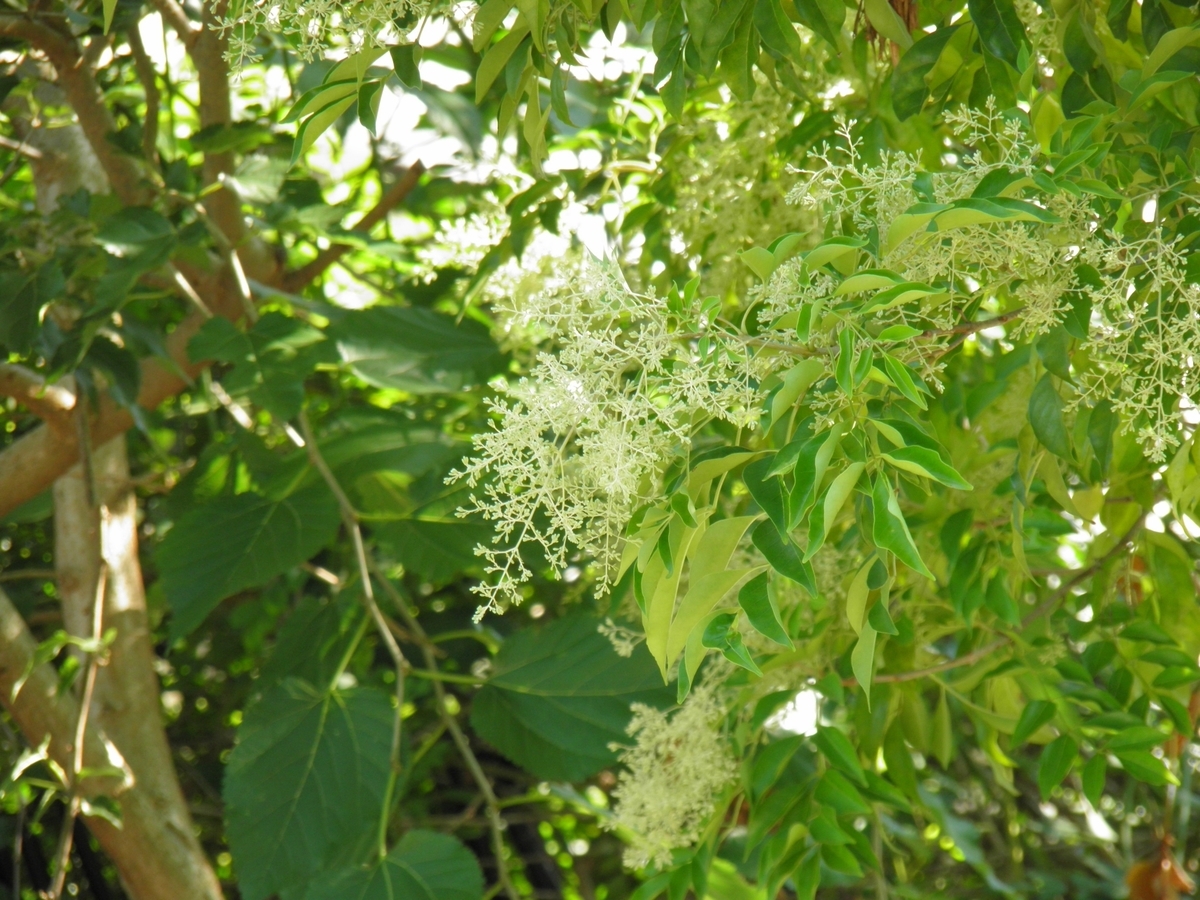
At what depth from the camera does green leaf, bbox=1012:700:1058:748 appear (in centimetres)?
80

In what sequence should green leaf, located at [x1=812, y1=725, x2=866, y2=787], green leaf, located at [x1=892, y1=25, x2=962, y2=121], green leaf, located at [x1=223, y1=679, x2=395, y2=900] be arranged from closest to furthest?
green leaf, located at [x1=892, y1=25, x2=962, y2=121]
green leaf, located at [x1=812, y1=725, x2=866, y2=787]
green leaf, located at [x1=223, y1=679, x2=395, y2=900]

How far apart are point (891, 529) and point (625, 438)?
13 centimetres

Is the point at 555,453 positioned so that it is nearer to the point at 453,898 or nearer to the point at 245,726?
the point at 453,898

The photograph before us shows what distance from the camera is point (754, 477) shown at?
53 cm

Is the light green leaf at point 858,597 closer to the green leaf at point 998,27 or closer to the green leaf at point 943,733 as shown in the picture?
the green leaf at point 998,27

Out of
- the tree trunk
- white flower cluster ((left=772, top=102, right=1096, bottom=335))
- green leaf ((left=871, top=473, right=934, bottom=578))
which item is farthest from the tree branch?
green leaf ((left=871, top=473, right=934, bottom=578))

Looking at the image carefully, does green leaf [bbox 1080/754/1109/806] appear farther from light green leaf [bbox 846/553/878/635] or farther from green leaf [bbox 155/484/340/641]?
green leaf [bbox 155/484/340/641]

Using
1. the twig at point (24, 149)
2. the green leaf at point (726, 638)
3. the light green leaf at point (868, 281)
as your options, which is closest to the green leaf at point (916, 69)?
the light green leaf at point (868, 281)

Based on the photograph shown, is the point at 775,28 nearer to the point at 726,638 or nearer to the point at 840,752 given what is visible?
the point at 726,638

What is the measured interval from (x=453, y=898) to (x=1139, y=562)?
2.54 feet

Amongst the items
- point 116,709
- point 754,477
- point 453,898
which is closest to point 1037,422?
point 754,477

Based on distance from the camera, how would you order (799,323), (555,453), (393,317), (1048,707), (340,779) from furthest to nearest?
(393,317) → (340,779) → (1048,707) → (555,453) → (799,323)

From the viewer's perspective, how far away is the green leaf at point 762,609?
50cm

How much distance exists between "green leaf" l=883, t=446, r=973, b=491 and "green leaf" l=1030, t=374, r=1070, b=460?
184 millimetres
